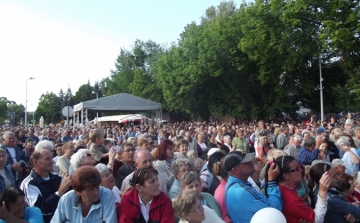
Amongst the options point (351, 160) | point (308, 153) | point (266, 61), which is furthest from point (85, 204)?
point (266, 61)

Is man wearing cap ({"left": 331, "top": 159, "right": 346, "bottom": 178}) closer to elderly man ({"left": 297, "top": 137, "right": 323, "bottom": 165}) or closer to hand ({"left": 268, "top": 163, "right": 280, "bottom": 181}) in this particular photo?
hand ({"left": 268, "top": 163, "right": 280, "bottom": 181})

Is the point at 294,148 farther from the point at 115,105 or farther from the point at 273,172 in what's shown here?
the point at 115,105

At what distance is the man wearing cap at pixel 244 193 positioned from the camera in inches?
142

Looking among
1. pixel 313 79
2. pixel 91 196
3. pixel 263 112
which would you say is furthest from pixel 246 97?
pixel 91 196

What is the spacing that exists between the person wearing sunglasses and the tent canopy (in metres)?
19.8

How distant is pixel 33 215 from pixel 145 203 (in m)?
1.13

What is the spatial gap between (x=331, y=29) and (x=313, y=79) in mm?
8527

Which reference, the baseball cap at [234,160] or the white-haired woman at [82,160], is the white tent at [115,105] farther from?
the baseball cap at [234,160]

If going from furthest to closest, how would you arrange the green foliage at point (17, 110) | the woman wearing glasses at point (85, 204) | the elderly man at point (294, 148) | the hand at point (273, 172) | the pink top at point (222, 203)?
1. the green foliage at point (17, 110)
2. the elderly man at point (294, 148)
3. the pink top at point (222, 203)
4. the hand at point (273, 172)
5. the woman wearing glasses at point (85, 204)

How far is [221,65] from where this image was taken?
3603cm

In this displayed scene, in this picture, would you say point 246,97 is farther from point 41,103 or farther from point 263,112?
point 41,103

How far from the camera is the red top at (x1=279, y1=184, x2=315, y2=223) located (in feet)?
11.9

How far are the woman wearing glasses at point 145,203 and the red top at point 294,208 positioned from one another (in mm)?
1113

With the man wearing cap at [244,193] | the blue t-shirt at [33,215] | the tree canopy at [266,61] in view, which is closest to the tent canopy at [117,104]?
the tree canopy at [266,61]
